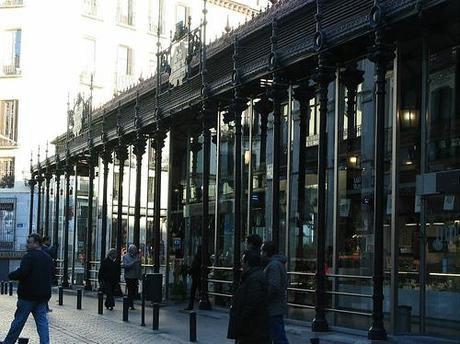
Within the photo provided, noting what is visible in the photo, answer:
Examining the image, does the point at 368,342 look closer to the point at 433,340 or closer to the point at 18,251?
the point at 433,340

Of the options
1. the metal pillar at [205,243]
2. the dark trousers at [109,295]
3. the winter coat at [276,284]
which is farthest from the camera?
the dark trousers at [109,295]

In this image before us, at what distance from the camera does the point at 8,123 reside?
48281 millimetres

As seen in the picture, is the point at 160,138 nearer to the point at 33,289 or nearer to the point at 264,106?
the point at 264,106

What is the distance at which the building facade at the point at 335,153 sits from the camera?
43.8ft

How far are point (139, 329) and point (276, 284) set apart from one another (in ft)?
20.3

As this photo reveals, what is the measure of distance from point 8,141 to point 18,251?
7.44m

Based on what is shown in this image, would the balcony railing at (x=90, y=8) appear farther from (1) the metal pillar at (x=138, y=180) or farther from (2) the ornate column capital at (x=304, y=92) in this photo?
(2) the ornate column capital at (x=304, y=92)

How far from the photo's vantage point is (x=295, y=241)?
56.6ft

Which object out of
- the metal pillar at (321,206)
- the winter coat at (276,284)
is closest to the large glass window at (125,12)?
the metal pillar at (321,206)

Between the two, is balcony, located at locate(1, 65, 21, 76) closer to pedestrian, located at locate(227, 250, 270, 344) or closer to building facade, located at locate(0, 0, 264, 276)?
building facade, located at locate(0, 0, 264, 276)

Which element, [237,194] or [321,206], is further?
[237,194]

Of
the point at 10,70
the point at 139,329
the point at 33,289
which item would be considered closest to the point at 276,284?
the point at 33,289

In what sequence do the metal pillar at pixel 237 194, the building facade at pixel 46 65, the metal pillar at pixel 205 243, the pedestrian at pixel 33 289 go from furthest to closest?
1. the building facade at pixel 46 65
2. the metal pillar at pixel 205 243
3. the metal pillar at pixel 237 194
4. the pedestrian at pixel 33 289

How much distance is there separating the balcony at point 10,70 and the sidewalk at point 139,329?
3066cm
